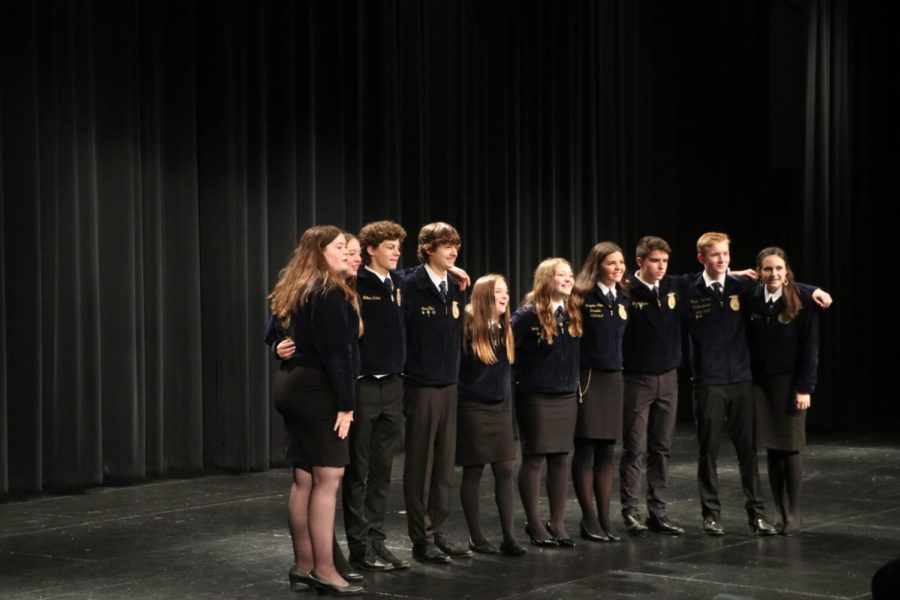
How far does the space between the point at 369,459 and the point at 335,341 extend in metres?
0.82

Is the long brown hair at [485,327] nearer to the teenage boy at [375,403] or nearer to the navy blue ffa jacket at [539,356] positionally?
the navy blue ffa jacket at [539,356]

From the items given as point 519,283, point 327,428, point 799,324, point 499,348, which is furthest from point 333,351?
point 519,283

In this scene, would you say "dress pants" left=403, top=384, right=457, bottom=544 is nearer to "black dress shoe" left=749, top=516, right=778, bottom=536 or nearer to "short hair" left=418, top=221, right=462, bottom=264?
"short hair" left=418, top=221, right=462, bottom=264

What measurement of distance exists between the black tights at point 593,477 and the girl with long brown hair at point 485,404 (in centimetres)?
40

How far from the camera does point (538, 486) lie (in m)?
5.63

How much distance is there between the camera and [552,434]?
5570 mm

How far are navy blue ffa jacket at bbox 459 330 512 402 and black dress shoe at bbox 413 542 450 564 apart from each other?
2.05 ft

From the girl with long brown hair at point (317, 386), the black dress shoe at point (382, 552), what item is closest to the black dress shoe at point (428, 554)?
the black dress shoe at point (382, 552)

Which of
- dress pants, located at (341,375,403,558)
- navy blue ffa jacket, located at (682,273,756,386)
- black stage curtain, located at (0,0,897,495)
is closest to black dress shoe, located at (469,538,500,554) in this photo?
dress pants, located at (341,375,403,558)

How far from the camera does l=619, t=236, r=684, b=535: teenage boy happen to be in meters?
5.98

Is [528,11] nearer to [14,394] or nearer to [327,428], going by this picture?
[14,394]

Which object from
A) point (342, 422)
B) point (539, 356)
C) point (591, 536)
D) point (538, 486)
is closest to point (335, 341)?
point (342, 422)

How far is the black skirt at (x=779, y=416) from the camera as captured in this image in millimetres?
5902

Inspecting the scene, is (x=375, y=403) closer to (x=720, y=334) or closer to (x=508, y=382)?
(x=508, y=382)
